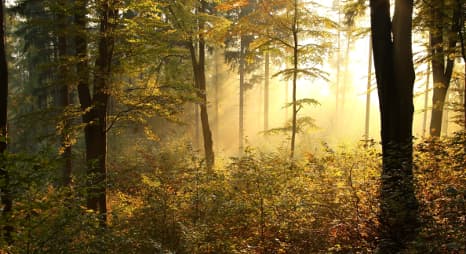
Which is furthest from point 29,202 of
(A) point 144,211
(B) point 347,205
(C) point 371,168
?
(C) point 371,168

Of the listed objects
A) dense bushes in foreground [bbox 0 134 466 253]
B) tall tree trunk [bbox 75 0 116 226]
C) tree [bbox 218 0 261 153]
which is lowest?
dense bushes in foreground [bbox 0 134 466 253]

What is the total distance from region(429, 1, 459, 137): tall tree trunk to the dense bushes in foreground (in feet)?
14.4

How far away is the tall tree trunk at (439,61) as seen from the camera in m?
9.81

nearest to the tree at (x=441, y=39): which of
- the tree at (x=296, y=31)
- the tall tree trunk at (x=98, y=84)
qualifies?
the tree at (x=296, y=31)

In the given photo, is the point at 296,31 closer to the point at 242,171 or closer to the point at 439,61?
the point at 439,61

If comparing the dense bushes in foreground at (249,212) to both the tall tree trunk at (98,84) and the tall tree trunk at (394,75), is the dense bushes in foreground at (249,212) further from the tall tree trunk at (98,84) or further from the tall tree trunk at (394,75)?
the tall tree trunk at (98,84)

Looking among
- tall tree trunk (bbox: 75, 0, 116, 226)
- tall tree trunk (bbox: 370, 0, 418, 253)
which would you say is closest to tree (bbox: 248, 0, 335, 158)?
tall tree trunk (bbox: 75, 0, 116, 226)

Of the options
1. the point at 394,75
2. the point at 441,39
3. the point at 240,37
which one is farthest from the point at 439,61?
the point at 240,37

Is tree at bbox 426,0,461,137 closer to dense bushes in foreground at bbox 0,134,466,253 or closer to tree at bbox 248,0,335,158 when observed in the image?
tree at bbox 248,0,335,158

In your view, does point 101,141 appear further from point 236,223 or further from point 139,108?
point 236,223

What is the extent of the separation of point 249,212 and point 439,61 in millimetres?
8508

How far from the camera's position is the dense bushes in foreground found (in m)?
4.72

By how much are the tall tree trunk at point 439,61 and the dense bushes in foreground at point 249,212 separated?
4.39 metres

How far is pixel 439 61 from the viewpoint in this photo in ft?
35.7
